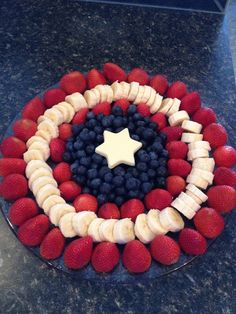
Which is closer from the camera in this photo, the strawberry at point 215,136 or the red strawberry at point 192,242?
the red strawberry at point 192,242

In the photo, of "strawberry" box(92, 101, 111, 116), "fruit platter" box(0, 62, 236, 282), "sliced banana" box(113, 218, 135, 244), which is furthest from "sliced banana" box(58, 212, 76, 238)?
"strawberry" box(92, 101, 111, 116)

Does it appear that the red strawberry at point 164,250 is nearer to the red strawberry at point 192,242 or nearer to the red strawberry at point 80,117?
the red strawberry at point 192,242

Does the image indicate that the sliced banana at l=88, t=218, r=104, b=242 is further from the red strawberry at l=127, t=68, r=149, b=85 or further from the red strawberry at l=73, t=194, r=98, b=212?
the red strawberry at l=127, t=68, r=149, b=85

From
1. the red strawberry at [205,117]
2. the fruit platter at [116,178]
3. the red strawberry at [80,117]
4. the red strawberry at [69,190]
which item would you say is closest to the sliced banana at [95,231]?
the fruit platter at [116,178]

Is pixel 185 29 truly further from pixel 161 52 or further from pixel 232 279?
pixel 232 279

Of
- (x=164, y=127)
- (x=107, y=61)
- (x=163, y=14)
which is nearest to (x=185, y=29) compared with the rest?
(x=163, y=14)

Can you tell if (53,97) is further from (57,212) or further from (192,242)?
A: (192,242)
